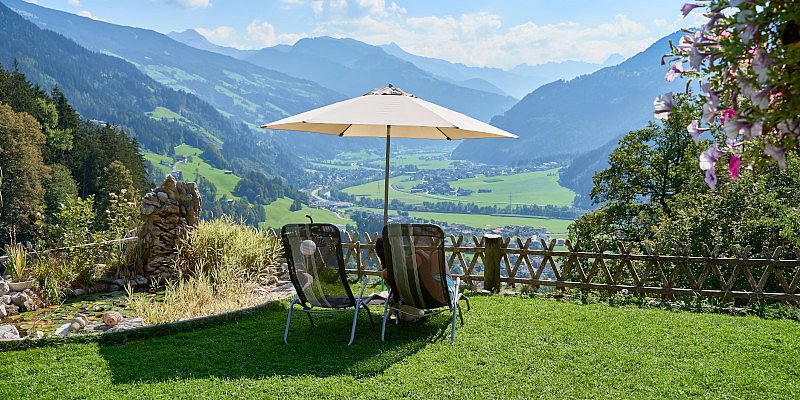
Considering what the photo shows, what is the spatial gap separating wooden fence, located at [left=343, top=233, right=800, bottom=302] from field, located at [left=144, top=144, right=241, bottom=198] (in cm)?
7424

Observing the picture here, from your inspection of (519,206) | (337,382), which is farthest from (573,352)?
(519,206)

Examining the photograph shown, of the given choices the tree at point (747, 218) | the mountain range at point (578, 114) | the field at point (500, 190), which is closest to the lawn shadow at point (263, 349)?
the tree at point (747, 218)

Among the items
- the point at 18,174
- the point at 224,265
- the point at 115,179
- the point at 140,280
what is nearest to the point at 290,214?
the point at 115,179

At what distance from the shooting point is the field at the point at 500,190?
84500 mm

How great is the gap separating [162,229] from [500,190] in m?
87.7

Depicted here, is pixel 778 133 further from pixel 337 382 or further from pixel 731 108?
pixel 337 382

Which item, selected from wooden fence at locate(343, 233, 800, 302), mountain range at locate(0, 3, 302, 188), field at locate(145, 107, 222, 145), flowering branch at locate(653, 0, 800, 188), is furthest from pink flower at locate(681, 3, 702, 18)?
field at locate(145, 107, 222, 145)

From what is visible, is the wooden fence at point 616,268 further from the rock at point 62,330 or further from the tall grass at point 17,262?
the tall grass at point 17,262

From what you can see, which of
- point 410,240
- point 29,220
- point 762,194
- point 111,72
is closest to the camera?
point 410,240

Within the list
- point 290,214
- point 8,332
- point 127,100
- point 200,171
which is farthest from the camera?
point 127,100

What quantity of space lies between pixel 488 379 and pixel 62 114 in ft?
147

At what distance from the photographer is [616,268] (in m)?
8.02

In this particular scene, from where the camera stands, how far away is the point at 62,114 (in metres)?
41.3

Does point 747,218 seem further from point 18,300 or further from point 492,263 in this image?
point 18,300
